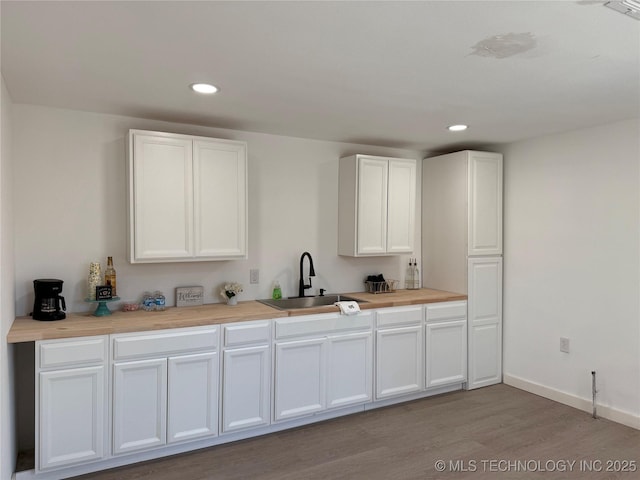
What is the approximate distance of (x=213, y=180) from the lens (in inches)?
128

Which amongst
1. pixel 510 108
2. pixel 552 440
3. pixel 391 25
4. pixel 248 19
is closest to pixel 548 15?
pixel 391 25

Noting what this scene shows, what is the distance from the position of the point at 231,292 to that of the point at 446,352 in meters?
1.99

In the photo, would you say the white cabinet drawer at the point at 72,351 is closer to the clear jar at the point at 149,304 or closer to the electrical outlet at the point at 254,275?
the clear jar at the point at 149,304

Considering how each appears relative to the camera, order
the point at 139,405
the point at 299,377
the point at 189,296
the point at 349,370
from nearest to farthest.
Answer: the point at 139,405
the point at 299,377
the point at 189,296
the point at 349,370

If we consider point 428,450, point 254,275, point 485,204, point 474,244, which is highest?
point 485,204

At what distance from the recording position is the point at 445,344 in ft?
13.1

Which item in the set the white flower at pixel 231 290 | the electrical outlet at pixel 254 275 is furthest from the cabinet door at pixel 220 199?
the electrical outlet at pixel 254 275

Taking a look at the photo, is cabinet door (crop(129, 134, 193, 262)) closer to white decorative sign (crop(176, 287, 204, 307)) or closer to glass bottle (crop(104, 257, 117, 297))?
glass bottle (crop(104, 257, 117, 297))

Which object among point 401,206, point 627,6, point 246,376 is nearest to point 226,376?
point 246,376

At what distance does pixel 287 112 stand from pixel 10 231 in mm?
1884

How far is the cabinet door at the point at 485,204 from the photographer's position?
411 cm

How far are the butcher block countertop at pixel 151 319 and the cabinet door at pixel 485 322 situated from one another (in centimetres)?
73

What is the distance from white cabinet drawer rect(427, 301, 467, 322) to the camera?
3.92 metres

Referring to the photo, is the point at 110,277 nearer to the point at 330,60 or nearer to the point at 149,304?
the point at 149,304
